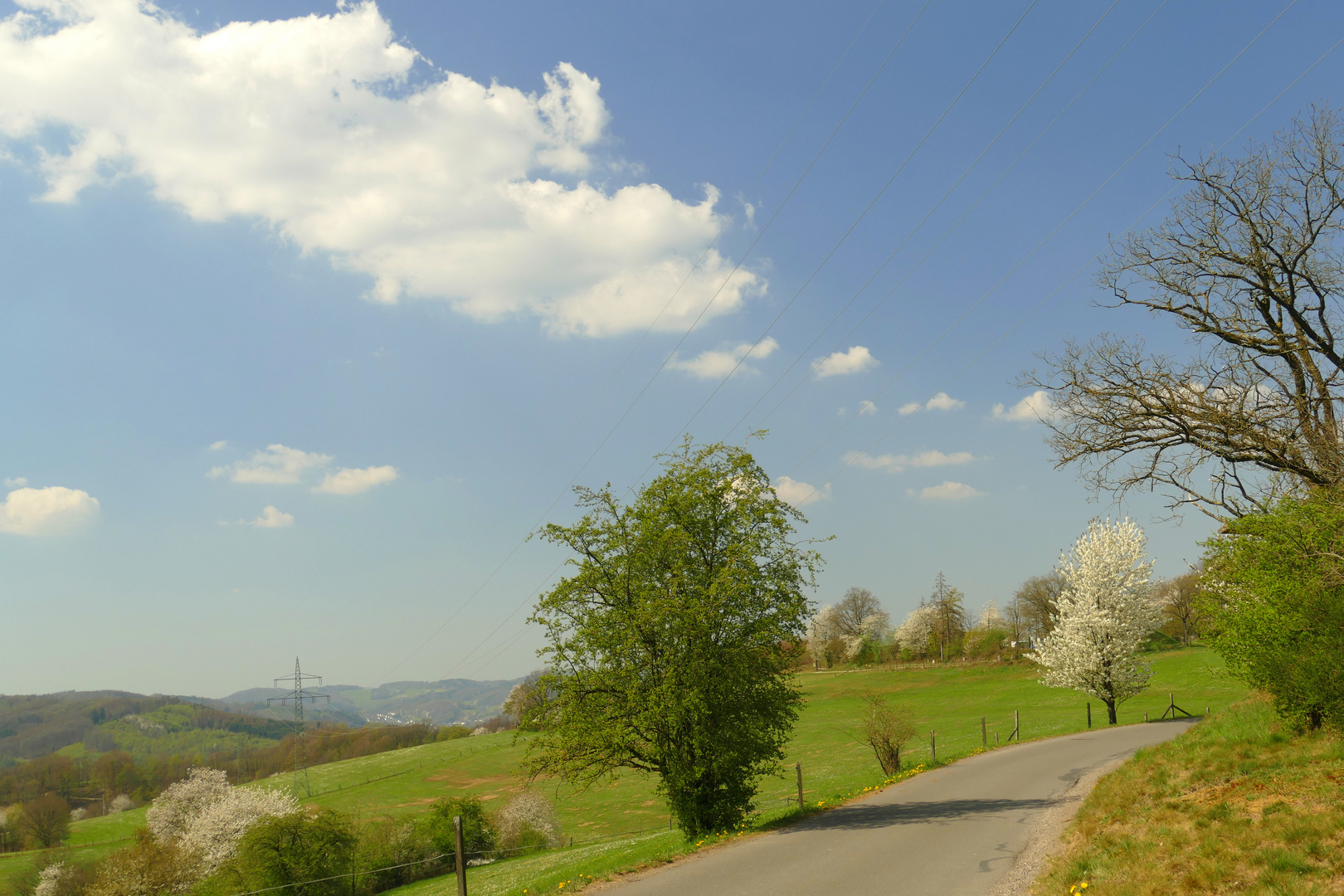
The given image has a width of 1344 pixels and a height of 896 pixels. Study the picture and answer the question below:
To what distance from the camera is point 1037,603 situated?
330 feet

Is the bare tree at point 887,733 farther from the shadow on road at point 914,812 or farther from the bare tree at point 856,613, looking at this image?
the bare tree at point 856,613

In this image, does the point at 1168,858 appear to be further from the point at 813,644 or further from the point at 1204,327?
the point at 813,644

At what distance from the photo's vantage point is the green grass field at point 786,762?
2891 centimetres

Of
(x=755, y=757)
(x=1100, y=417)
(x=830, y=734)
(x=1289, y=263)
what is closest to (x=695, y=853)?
(x=755, y=757)

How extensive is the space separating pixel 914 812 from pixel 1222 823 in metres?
8.48

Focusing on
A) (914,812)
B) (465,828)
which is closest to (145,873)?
(465,828)

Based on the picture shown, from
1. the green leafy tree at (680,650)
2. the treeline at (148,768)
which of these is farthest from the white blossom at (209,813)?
the treeline at (148,768)

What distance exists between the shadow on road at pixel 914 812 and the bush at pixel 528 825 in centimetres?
3188

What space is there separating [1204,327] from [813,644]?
122 metres

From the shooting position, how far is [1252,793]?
35.7 feet

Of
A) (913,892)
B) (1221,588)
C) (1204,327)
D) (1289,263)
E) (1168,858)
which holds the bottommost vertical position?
(913,892)

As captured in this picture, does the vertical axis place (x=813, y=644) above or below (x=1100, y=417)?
below

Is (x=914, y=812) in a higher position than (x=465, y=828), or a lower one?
higher

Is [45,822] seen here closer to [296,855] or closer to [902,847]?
[296,855]
